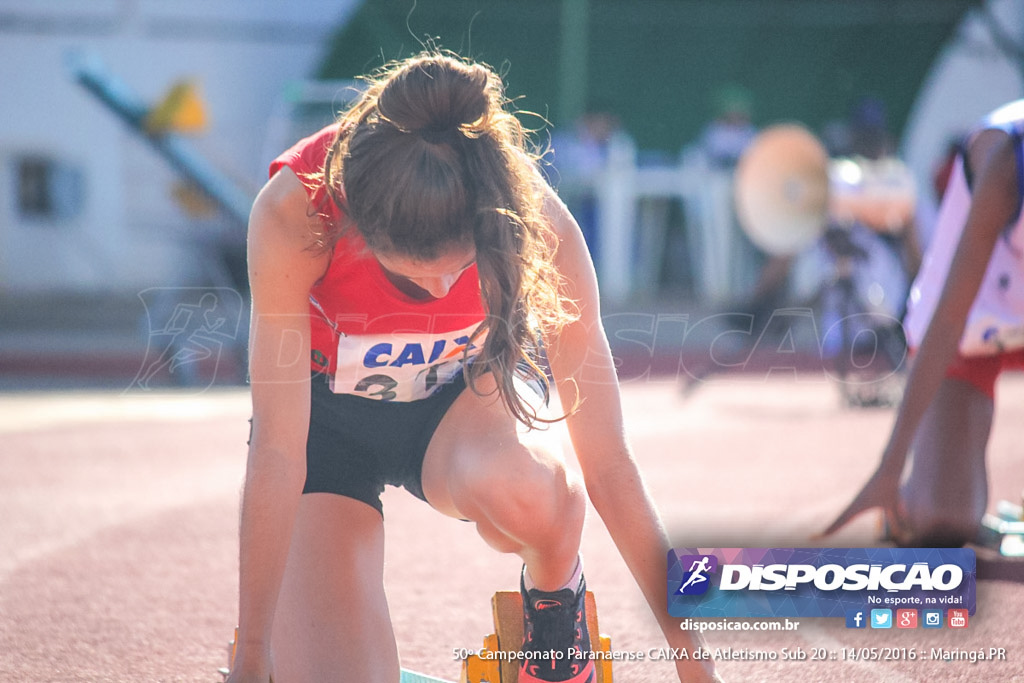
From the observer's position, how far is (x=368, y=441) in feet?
10.2

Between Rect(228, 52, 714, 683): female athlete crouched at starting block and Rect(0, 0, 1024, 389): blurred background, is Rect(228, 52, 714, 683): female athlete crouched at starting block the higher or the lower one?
the lower one

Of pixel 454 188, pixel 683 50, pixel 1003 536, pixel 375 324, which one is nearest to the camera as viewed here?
pixel 454 188

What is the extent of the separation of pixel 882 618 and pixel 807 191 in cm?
651

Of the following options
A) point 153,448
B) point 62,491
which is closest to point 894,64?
point 153,448

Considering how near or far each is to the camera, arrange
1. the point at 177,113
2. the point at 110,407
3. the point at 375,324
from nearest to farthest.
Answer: the point at 375,324, the point at 110,407, the point at 177,113

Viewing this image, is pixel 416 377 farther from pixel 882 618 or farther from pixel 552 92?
pixel 552 92

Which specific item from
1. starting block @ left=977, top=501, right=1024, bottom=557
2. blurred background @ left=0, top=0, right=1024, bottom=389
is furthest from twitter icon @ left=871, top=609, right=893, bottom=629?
blurred background @ left=0, top=0, right=1024, bottom=389

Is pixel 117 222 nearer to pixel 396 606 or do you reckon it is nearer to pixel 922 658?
pixel 396 606

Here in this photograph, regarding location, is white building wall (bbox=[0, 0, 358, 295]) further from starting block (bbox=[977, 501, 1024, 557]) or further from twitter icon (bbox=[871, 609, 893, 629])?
twitter icon (bbox=[871, 609, 893, 629])

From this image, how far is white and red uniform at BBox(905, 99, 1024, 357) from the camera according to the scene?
3.86 metres

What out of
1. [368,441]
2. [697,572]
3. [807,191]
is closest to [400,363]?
[368,441]

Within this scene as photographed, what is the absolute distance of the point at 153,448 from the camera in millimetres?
7238

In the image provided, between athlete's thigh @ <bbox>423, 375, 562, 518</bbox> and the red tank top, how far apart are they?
136mm

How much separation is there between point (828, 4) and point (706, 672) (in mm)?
15817
